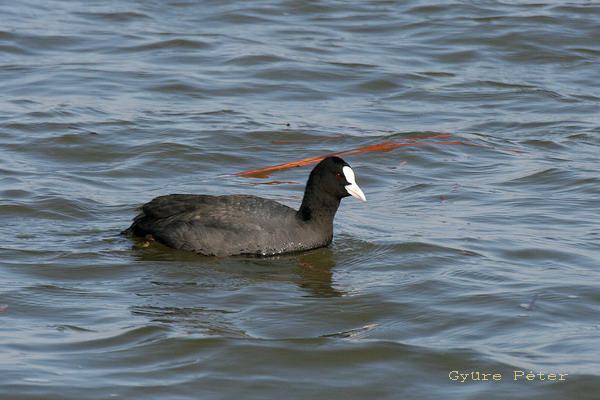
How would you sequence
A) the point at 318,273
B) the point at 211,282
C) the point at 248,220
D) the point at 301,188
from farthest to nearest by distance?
the point at 301,188
the point at 248,220
the point at 318,273
the point at 211,282

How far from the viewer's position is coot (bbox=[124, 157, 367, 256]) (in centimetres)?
859

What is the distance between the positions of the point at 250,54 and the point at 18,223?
246 inches

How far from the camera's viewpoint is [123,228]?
907cm

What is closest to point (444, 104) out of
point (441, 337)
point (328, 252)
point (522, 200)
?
point (522, 200)

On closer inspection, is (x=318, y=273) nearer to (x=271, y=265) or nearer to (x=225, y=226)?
(x=271, y=265)

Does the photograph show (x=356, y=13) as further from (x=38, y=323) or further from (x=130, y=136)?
(x=38, y=323)

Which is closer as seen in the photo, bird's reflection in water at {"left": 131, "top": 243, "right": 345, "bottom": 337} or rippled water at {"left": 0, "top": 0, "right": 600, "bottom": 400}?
rippled water at {"left": 0, "top": 0, "right": 600, "bottom": 400}

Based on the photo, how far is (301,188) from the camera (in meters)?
10.3

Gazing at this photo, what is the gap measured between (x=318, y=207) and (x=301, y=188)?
55.2 inches

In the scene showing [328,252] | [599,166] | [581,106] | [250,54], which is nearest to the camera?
[328,252]

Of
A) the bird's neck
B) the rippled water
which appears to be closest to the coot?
the bird's neck

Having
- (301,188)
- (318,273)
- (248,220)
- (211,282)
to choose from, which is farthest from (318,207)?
(301,188)

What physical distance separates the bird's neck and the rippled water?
25cm

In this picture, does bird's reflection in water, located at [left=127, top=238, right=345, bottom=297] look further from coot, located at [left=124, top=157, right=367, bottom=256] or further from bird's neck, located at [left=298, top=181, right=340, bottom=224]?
bird's neck, located at [left=298, top=181, right=340, bottom=224]
